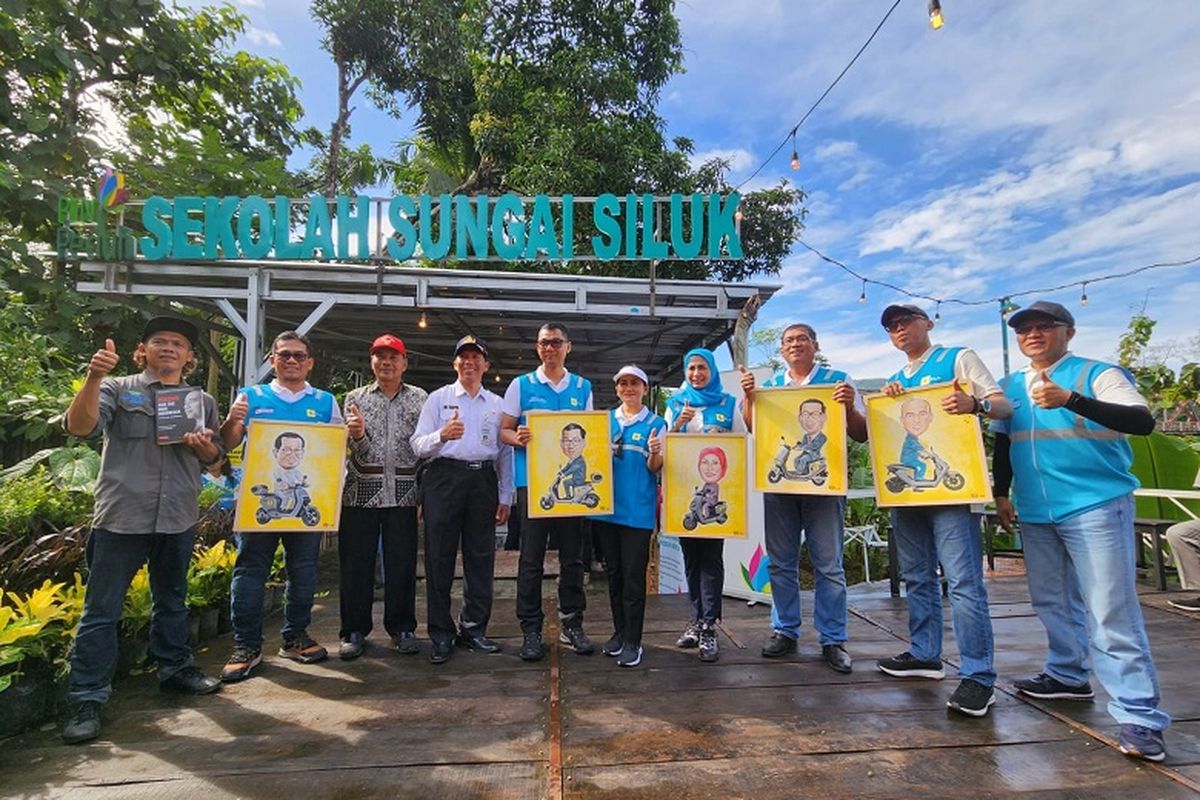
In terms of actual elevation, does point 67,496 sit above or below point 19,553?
above

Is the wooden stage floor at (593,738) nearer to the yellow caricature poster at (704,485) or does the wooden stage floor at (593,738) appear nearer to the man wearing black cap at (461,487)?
the man wearing black cap at (461,487)

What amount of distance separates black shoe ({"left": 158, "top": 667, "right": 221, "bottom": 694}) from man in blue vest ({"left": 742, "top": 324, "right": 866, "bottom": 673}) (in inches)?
118

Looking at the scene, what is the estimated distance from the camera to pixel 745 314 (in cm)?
636

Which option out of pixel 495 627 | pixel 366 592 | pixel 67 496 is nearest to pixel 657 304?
pixel 495 627

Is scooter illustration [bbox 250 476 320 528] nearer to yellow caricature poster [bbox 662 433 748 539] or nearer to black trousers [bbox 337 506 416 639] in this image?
black trousers [bbox 337 506 416 639]

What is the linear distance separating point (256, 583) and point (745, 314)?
487 cm

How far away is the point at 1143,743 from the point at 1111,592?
56cm

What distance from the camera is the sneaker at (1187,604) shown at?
15.4ft

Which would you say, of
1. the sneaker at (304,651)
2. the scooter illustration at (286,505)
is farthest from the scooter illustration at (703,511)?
the sneaker at (304,651)

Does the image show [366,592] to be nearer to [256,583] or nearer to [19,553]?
[256,583]

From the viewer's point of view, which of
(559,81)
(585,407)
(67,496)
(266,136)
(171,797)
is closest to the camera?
(171,797)

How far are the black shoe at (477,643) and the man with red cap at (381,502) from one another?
29 cm

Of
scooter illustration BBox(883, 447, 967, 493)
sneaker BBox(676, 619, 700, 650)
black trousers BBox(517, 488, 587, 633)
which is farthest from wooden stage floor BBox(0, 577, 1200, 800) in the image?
scooter illustration BBox(883, 447, 967, 493)

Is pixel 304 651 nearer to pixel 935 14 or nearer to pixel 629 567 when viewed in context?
pixel 629 567
